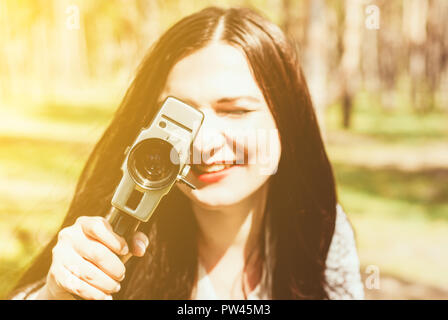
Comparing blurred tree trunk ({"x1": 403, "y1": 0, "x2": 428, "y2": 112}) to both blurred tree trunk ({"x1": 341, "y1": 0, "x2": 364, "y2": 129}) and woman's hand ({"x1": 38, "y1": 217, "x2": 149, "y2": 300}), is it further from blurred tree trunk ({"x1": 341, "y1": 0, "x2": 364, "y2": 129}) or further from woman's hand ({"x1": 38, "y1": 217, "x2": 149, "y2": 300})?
woman's hand ({"x1": 38, "y1": 217, "x2": 149, "y2": 300})

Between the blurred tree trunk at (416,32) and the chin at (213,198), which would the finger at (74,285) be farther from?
the blurred tree trunk at (416,32)

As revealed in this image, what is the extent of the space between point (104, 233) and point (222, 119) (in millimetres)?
343

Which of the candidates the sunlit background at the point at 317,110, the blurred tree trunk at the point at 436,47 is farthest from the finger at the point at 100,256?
the blurred tree trunk at the point at 436,47

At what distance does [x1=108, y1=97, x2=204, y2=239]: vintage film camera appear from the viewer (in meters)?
0.80

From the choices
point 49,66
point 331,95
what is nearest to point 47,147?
point 49,66

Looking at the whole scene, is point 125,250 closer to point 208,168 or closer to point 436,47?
point 208,168

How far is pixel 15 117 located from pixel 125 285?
2524 mm

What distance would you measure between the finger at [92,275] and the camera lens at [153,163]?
153mm

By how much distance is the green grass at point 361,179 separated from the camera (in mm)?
2039

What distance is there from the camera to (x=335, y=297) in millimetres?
1158

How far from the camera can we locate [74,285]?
2.64ft

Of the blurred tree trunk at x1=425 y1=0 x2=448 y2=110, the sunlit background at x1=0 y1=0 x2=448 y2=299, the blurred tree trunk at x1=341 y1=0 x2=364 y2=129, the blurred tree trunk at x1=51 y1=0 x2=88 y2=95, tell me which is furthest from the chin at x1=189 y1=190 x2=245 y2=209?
the blurred tree trunk at x1=425 y1=0 x2=448 y2=110
